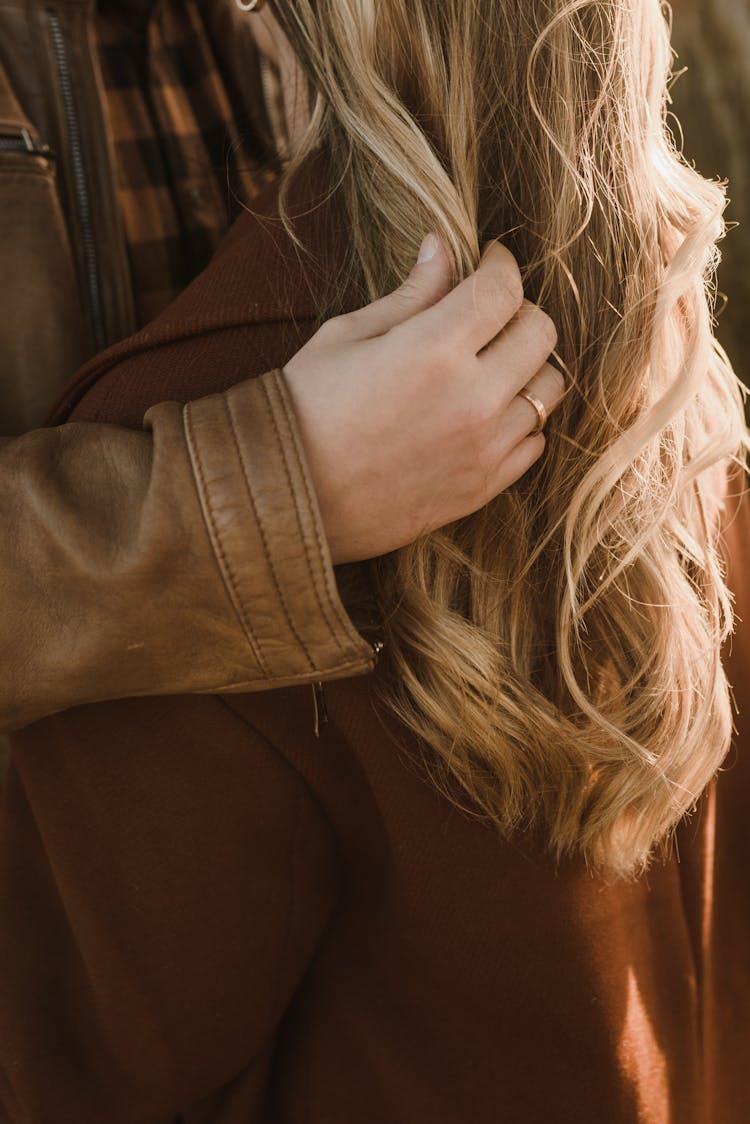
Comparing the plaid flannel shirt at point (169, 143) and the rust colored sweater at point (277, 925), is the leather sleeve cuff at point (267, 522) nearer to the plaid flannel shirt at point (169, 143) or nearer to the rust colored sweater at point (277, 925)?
the rust colored sweater at point (277, 925)

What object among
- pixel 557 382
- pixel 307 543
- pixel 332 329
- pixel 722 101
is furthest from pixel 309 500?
pixel 722 101

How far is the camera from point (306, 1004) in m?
1.01

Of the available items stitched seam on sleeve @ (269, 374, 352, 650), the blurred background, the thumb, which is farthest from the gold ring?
the blurred background

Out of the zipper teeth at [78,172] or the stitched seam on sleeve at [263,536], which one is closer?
the stitched seam on sleeve at [263,536]

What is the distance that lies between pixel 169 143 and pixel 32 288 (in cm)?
33

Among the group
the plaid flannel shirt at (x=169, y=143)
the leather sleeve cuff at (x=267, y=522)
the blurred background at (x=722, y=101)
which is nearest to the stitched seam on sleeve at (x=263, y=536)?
the leather sleeve cuff at (x=267, y=522)

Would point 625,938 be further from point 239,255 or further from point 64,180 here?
point 64,180

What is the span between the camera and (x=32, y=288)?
1.07 meters

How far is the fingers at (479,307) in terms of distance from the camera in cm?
68

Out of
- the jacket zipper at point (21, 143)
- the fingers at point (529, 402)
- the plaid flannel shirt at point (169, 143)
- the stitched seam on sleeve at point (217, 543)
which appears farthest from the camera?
the plaid flannel shirt at point (169, 143)

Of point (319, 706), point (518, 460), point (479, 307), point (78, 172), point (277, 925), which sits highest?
point (78, 172)

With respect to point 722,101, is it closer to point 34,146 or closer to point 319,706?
point 34,146

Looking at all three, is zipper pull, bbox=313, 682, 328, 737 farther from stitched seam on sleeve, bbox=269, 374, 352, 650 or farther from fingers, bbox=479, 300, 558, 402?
fingers, bbox=479, 300, 558, 402

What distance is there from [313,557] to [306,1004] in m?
0.62
